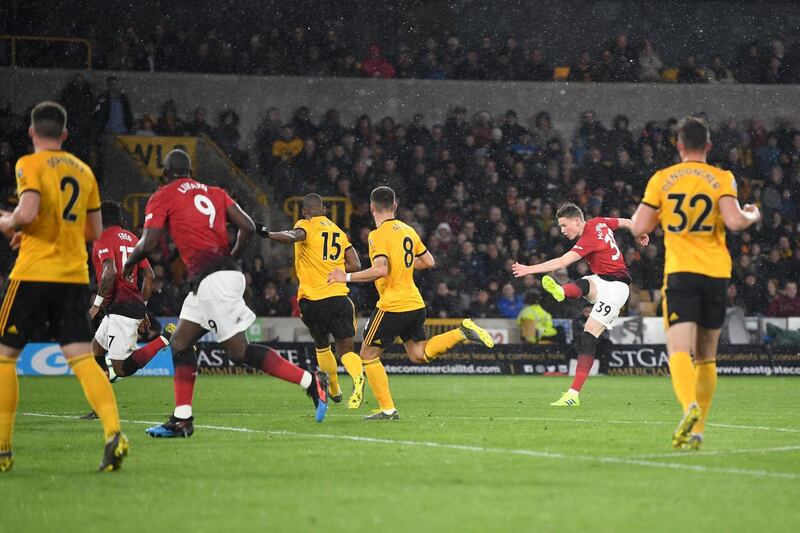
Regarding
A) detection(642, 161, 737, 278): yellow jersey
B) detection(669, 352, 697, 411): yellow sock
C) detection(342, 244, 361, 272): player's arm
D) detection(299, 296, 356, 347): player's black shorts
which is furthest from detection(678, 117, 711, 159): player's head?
detection(299, 296, 356, 347): player's black shorts

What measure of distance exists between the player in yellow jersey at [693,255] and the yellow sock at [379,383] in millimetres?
3913

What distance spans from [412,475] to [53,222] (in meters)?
2.95

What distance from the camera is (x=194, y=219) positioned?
33.5ft

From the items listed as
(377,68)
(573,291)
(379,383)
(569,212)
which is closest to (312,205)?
(379,383)

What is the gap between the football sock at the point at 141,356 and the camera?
1369 centimetres

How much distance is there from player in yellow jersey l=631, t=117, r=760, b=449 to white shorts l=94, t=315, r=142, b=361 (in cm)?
684

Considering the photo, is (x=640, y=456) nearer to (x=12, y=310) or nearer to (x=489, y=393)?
(x=12, y=310)

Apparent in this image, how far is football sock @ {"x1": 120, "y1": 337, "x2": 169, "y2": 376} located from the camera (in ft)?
44.9

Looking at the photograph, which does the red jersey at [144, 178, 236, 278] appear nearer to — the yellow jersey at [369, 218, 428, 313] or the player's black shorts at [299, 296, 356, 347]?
the yellow jersey at [369, 218, 428, 313]

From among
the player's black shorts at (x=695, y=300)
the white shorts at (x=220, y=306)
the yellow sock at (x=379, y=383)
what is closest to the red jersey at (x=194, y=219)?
the white shorts at (x=220, y=306)

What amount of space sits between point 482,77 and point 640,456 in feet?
73.0

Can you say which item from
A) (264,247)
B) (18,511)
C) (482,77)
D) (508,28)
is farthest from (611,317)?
(508,28)

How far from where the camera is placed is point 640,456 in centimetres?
870

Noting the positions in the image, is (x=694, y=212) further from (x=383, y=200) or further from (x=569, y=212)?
(x=569, y=212)
